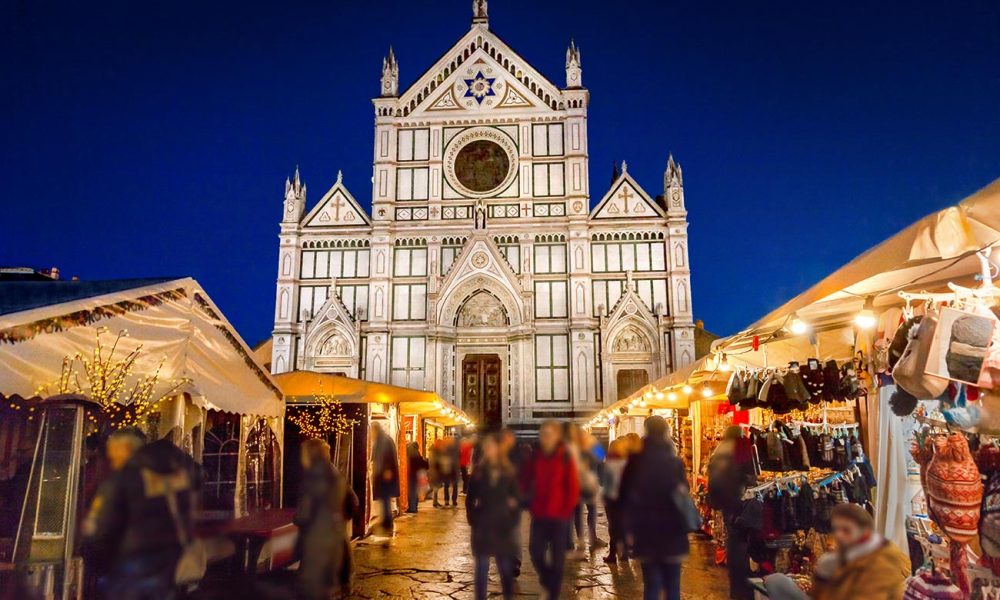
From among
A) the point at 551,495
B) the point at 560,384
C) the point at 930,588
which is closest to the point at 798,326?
the point at 930,588

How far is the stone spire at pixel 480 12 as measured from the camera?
34531mm

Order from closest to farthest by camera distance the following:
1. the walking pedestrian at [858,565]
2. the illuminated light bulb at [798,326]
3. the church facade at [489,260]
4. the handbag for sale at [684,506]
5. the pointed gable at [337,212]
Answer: the handbag for sale at [684,506] < the walking pedestrian at [858,565] < the illuminated light bulb at [798,326] < the church facade at [489,260] < the pointed gable at [337,212]

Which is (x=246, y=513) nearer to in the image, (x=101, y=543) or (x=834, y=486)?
(x=101, y=543)

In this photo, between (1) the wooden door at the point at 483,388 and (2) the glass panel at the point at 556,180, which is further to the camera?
(2) the glass panel at the point at 556,180

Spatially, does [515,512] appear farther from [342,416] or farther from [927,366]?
[342,416]

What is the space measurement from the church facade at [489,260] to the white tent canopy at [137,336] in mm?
21828

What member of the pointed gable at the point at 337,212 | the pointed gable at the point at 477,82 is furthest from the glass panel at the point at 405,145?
the pointed gable at the point at 337,212

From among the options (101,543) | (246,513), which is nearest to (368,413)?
(246,513)

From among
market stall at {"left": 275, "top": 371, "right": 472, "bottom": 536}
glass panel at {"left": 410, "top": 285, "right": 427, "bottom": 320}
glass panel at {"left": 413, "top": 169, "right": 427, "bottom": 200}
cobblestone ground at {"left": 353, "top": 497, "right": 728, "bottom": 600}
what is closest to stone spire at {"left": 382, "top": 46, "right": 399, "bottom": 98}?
glass panel at {"left": 413, "top": 169, "right": 427, "bottom": 200}

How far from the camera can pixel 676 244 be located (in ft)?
103

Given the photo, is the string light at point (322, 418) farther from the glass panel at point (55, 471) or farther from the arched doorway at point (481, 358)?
the arched doorway at point (481, 358)

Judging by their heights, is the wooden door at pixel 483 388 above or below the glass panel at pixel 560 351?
below

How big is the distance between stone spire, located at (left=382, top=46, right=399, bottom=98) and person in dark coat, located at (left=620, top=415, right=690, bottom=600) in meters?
34.3

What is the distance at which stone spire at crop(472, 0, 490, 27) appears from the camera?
34531 millimetres
